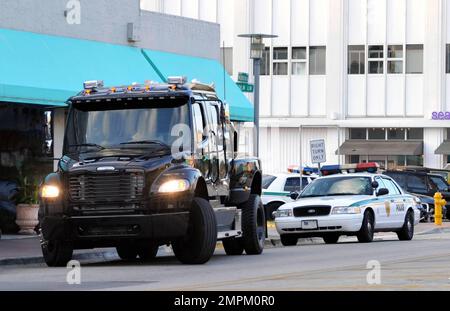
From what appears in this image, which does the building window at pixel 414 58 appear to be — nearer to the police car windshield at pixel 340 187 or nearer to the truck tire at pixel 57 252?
the police car windshield at pixel 340 187

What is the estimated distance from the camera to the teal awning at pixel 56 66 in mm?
25344

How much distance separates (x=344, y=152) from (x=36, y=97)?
121ft

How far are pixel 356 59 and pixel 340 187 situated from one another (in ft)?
116

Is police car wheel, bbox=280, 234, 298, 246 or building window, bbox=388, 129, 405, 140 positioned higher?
building window, bbox=388, 129, 405, 140

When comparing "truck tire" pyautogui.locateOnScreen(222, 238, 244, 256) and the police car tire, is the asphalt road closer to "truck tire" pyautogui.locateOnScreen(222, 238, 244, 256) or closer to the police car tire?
"truck tire" pyautogui.locateOnScreen(222, 238, 244, 256)

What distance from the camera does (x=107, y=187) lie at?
18.8m

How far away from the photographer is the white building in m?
60.7

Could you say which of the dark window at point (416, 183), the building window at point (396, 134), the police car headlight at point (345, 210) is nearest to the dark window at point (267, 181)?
the dark window at point (416, 183)

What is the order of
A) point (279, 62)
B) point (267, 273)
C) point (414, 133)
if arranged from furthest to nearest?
point (279, 62)
point (414, 133)
point (267, 273)

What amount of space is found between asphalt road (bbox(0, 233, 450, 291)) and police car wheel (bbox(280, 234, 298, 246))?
388 cm

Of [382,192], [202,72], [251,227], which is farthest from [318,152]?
[251,227]

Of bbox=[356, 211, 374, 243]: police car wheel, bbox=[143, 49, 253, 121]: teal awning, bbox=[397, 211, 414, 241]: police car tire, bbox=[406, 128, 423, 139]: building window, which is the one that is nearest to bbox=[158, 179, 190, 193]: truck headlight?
bbox=[356, 211, 374, 243]: police car wheel

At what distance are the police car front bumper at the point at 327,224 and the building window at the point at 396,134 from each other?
117 ft

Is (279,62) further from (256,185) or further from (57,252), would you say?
(57,252)
